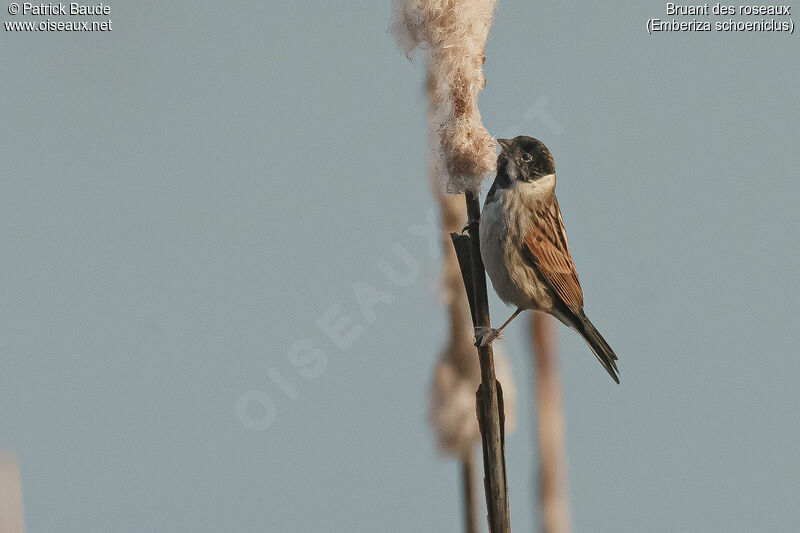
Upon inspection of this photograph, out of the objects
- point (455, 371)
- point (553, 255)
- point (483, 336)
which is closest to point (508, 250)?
point (553, 255)

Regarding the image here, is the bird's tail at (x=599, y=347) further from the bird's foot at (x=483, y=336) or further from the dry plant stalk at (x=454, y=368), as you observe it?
the bird's foot at (x=483, y=336)

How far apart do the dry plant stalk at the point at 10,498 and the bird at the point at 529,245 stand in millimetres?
1758

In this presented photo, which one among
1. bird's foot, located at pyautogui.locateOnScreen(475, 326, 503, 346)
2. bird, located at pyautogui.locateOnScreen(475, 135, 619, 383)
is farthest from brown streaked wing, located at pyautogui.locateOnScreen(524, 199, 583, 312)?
bird's foot, located at pyautogui.locateOnScreen(475, 326, 503, 346)

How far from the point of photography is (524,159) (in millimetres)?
3070

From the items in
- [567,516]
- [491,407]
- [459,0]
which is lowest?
[567,516]

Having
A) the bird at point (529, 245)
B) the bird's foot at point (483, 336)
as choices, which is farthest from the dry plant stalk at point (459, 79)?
the bird at point (529, 245)

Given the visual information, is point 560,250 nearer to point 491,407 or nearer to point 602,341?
point 602,341

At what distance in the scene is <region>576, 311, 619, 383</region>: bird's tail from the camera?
2.97 meters

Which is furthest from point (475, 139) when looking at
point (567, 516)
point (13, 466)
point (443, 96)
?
point (13, 466)

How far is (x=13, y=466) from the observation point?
1.58 m

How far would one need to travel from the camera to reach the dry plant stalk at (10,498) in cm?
150

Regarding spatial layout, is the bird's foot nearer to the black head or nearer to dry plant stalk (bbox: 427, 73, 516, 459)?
dry plant stalk (bbox: 427, 73, 516, 459)

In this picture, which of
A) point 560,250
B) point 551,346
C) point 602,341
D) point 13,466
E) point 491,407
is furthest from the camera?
point 560,250

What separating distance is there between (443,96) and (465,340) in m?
0.63
